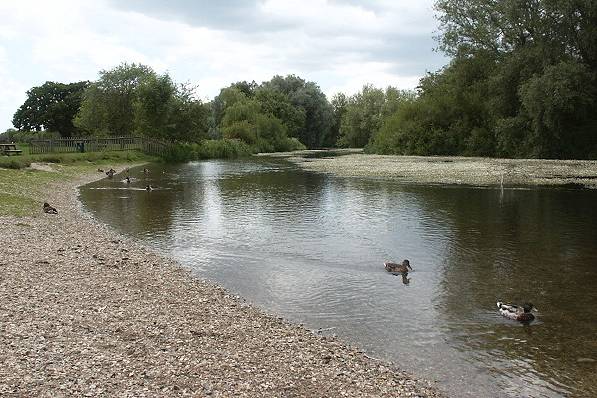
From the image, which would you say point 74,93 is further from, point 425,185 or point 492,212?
point 492,212

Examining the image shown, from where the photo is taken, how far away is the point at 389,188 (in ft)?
138

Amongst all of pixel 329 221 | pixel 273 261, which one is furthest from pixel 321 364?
pixel 329 221

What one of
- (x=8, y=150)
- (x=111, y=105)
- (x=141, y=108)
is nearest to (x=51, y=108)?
(x=111, y=105)

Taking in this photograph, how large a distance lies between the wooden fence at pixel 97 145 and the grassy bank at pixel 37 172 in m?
2.88

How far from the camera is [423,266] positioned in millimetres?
18703

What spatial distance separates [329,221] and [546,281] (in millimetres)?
12699

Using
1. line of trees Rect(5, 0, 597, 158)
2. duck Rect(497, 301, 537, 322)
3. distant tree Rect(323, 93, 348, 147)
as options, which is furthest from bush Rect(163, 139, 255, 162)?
duck Rect(497, 301, 537, 322)

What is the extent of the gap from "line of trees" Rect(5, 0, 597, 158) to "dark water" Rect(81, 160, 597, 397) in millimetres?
32484

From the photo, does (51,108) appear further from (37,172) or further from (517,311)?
(517,311)

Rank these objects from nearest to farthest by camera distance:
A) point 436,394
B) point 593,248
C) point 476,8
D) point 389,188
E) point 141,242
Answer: point 436,394 < point 593,248 < point 141,242 < point 389,188 < point 476,8

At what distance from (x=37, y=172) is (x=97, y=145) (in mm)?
32473

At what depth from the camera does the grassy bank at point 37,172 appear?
2849 centimetres

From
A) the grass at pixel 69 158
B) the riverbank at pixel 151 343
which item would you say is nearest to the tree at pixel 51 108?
the grass at pixel 69 158

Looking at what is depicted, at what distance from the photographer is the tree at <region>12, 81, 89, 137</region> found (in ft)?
424
